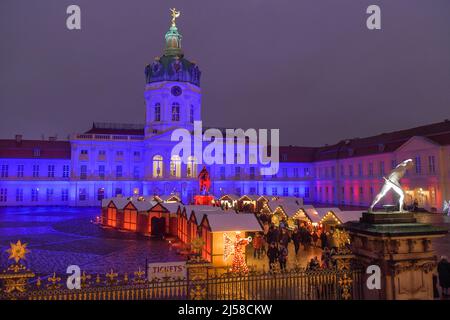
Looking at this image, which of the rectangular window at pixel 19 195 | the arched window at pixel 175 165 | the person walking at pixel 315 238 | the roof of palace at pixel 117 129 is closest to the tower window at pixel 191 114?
the arched window at pixel 175 165

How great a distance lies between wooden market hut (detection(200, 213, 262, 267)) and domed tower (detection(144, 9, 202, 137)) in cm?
4294

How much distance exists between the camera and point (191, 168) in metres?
58.4

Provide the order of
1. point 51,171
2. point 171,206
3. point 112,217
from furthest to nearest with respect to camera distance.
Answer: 1. point 51,171
2. point 112,217
3. point 171,206

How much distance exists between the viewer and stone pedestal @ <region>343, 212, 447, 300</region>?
22.4ft

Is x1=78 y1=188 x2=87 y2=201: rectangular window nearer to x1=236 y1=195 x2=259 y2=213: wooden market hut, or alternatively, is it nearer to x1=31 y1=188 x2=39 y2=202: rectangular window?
x1=31 y1=188 x2=39 y2=202: rectangular window

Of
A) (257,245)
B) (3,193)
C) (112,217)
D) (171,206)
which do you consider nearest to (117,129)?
(3,193)

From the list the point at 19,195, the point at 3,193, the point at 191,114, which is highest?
the point at 191,114

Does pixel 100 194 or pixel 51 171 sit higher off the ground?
pixel 51 171

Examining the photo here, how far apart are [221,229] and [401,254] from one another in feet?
34.8

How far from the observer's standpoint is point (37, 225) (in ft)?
105

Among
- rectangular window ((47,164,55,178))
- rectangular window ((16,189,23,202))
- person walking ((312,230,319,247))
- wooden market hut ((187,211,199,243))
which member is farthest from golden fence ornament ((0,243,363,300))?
rectangular window ((16,189,23,202))

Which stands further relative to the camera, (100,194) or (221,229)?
(100,194)

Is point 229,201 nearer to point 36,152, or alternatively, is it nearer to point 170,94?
point 170,94

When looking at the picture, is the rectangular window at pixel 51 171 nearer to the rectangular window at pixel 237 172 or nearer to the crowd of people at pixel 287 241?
the rectangular window at pixel 237 172
